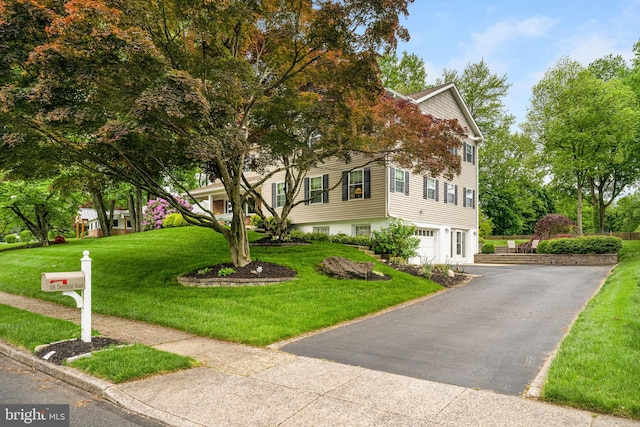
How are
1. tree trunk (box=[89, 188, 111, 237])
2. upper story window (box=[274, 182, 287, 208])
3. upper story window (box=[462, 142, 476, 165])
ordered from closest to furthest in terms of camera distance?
upper story window (box=[274, 182, 287, 208]) < upper story window (box=[462, 142, 476, 165]) < tree trunk (box=[89, 188, 111, 237])

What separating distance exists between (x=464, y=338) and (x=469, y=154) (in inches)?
806

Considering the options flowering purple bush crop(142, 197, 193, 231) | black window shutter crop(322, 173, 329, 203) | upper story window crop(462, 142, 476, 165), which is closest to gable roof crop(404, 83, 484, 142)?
upper story window crop(462, 142, 476, 165)

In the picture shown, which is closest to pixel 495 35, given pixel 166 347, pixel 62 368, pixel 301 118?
pixel 301 118

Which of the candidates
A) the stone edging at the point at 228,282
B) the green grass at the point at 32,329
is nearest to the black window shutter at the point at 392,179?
the stone edging at the point at 228,282

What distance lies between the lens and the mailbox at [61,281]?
557 centimetres

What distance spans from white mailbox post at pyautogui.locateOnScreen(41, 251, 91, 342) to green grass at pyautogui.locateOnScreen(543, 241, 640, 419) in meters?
6.06

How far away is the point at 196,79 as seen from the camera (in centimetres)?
859

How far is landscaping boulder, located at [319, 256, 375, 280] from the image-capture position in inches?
464

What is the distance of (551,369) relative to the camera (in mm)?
5008

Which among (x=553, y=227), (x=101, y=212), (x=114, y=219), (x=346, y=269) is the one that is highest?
(x=101, y=212)

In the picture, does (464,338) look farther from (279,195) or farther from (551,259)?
(551,259)

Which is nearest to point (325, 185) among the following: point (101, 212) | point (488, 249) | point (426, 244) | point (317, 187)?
point (317, 187)

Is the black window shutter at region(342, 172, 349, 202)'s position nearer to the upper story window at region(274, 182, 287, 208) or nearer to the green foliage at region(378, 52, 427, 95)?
the upper story window at region(274, 182, 287, 208)

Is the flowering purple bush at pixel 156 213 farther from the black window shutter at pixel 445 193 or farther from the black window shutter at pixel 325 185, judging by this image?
the black window shutter at pixel 445 193
